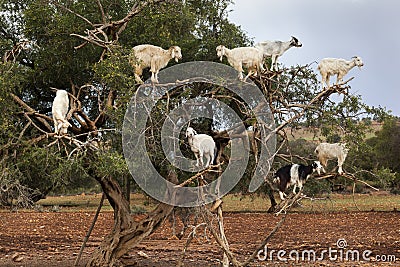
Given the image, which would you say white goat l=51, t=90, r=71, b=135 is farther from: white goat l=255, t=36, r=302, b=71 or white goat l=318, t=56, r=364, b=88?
white goat l=318, t=56, r=364, b=88

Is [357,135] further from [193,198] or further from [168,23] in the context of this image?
[168,23]

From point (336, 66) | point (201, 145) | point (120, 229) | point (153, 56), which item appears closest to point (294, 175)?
point (336, 66)

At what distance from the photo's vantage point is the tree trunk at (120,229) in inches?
388

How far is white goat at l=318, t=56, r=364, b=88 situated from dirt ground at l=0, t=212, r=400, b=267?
339 cm

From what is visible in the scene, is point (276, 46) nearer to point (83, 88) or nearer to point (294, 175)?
point (294, 175)

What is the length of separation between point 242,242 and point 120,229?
515 cm

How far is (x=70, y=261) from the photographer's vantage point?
1162cm

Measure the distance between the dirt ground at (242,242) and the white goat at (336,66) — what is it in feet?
11.1

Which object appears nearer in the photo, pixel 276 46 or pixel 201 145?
pixel 201 145

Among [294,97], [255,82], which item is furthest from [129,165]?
[294,97]

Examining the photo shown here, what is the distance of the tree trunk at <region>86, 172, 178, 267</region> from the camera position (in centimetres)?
987

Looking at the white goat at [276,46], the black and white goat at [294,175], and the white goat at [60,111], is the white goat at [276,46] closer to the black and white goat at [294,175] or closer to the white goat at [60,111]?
the black and white goat at [294,175]

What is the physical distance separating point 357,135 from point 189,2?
5.75m

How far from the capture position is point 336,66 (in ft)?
30.0
